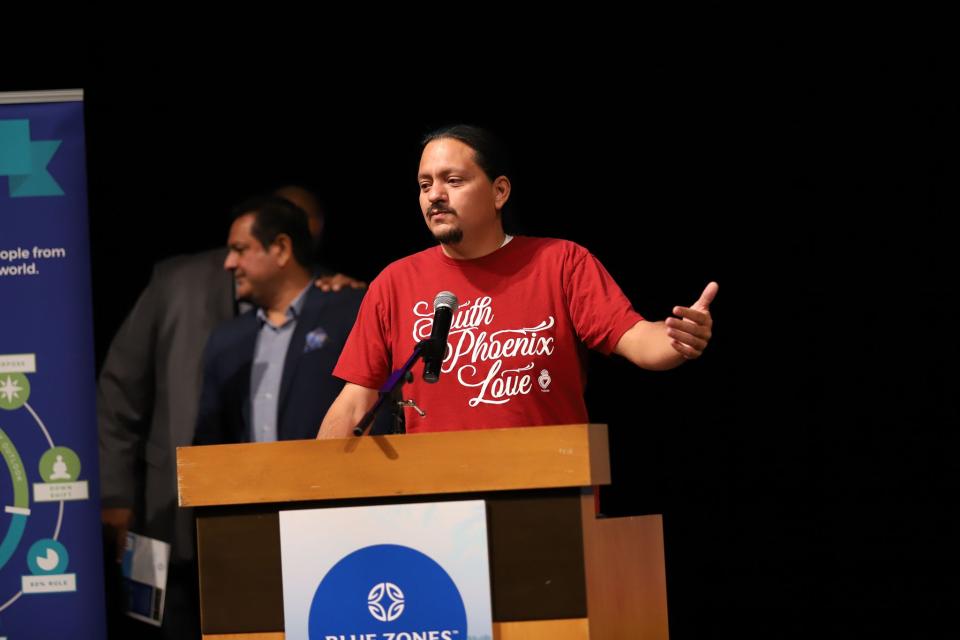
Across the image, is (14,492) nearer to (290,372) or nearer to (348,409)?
(290,372)

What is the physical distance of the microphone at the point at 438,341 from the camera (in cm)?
238

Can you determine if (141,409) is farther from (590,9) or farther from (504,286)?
(504,286)

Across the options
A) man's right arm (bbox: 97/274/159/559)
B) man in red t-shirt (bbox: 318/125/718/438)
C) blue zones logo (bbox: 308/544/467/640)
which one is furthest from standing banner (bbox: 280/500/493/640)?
man's right arm (bbox: 97/274/159/559)

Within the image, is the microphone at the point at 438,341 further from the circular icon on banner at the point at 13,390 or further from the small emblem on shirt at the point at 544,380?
the circular icon on banner at the point at 13,390

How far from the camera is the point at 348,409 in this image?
9.57 feet

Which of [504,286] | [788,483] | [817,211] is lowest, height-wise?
[788,483]

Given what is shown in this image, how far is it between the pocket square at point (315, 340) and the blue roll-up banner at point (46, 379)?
785 millimetres

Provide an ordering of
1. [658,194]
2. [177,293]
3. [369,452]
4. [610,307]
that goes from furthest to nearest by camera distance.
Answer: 1. [177,293]
2. [658,194]
3. [610,307]
4. [369,452]

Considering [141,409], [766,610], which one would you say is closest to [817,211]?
[766,610]

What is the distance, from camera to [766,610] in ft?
14.0

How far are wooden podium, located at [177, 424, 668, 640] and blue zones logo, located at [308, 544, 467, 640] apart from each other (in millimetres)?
78

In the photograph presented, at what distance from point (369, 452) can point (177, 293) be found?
10.8ft

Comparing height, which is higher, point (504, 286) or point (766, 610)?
point (504, 286)

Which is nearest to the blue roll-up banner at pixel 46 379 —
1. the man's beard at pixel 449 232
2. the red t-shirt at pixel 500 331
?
the red t-shirt at pixel 500 331
